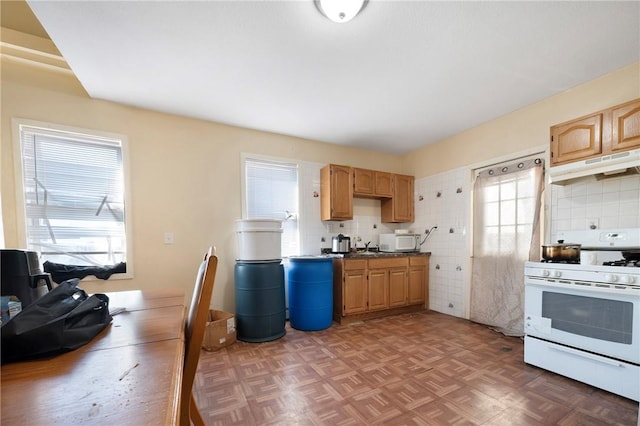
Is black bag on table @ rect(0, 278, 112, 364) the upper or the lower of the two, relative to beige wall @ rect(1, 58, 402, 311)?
lower

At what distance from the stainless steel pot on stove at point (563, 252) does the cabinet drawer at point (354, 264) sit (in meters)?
1.77

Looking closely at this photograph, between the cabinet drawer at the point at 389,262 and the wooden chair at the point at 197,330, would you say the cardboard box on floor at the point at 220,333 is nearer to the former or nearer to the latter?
the wooden chair at the point at 197,330

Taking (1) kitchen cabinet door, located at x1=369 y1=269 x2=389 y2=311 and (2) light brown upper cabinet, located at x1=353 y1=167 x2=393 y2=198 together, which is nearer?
(1) kitchen cabinet door, located at x1=369 y1=269 x2=389 y2=311

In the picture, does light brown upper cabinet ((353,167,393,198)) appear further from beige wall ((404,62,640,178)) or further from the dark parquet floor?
the dark parquet floor

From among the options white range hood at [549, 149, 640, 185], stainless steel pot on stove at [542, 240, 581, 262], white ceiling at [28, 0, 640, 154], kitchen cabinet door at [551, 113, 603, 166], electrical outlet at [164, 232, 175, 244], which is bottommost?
stainless steel pot on stove at [542, 240, 581, 262]

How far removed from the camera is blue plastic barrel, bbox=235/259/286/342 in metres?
2.55

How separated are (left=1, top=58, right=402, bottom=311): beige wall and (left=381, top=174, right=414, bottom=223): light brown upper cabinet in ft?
6.06

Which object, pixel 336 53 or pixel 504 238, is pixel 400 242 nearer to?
pixel 504 238

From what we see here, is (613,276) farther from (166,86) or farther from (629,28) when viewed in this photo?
(166,86)

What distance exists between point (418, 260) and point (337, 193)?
5.08ft

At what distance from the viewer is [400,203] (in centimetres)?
389

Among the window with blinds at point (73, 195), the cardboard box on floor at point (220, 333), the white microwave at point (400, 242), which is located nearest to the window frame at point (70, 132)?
the window with blinds at point (73, 195)

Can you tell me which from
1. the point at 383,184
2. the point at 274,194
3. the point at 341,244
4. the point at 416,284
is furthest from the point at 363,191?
the point at 416,284

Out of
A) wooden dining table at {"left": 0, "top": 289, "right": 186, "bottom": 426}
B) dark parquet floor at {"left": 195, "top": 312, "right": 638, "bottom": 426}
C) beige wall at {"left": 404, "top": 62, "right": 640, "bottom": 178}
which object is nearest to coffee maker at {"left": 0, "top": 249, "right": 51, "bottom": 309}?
wooden dining table at {"left": 0, "top": 289, "right": 186, "bottom": 426}
